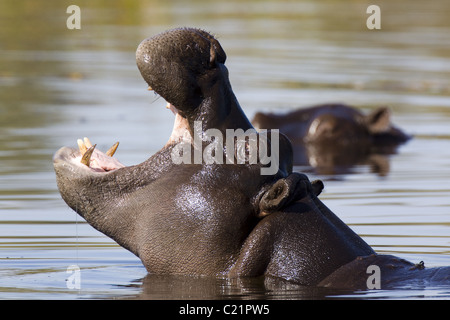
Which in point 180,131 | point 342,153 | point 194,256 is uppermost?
point 180,131

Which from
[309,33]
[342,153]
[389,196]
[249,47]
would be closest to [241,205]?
[389,196]

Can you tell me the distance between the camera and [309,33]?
3091cm

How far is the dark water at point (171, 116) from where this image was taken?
7504mm

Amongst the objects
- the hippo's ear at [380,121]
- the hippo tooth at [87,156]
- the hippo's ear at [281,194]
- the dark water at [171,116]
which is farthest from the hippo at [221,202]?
the hippo's ear at [380,121]

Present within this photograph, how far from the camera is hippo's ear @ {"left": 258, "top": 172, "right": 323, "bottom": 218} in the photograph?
6164mm

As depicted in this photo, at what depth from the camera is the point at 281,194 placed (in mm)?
6176

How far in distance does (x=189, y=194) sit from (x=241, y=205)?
292mm

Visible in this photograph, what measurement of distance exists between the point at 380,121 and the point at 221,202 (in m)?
9.29

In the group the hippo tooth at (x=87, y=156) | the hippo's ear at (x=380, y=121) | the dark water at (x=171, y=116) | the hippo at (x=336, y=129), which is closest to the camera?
the hippo tooth at (x=87, y=156)

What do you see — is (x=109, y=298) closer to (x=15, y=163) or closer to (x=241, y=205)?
(x=241, y=205)

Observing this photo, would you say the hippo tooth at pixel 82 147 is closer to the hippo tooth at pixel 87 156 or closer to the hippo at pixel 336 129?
the hippo tooth at pixel 87 156

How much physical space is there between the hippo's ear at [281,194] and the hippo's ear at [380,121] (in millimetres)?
9091
